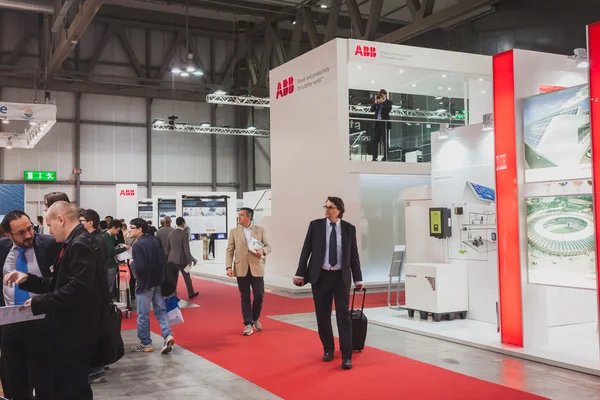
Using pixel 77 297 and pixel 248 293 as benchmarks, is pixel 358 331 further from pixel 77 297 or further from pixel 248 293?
pixel 77 297

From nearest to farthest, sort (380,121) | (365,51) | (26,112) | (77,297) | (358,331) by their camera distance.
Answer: (77,297)
(358,331)
(365,51)
(380,121)
(26,112)

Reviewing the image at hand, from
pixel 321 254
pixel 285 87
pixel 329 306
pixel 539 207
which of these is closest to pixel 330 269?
pixel 321 254

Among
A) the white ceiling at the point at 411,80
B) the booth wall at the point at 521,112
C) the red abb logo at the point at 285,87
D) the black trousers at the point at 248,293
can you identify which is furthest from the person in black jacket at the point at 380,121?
the booth wall at the point at 521,112

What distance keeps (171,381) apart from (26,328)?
5.58ft

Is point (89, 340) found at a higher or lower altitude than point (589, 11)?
lower

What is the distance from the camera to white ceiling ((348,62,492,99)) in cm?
1127

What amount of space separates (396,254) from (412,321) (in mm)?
1135

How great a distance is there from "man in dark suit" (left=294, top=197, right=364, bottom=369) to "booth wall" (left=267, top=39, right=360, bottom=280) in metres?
4.98

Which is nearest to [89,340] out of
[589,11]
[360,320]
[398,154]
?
[360,320]

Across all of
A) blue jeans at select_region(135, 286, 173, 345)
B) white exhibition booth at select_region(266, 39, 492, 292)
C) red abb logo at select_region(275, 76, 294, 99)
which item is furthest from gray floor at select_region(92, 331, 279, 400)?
red abb logo at select_region(275, 76, 294, 99)

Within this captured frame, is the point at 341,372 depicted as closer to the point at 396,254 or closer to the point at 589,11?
the point at 396,254

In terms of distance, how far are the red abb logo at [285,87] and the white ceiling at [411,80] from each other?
1.32m

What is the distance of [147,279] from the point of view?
5.84m

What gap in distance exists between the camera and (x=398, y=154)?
38.1 feet
